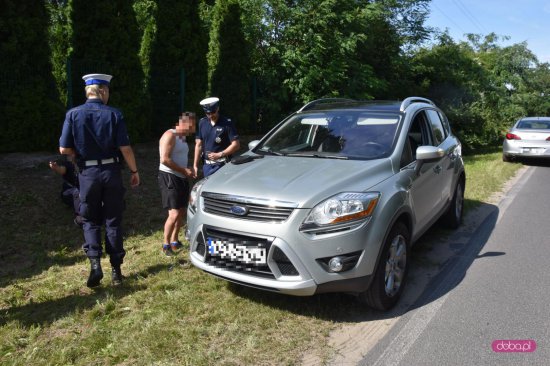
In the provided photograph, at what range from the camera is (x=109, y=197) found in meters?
4.05

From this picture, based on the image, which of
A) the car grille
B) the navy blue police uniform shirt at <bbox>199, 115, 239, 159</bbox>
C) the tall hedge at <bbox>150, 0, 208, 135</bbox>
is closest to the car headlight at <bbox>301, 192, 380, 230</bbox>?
the car grille

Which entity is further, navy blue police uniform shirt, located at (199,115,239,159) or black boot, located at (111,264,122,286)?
navy blue police uniform shirt, located at (199,115,239,159)

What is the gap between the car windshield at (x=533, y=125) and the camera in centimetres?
1381

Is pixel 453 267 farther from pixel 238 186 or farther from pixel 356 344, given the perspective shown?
pixel 238 186

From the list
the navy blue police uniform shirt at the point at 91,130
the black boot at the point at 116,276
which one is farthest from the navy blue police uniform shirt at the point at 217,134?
the black boot at the point at 116,276

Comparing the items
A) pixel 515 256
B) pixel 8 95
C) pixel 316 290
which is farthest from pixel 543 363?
pixel 8 95

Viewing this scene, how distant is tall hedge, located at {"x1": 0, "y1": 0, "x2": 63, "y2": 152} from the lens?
298 inches

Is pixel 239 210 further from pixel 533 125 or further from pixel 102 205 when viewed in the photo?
pixel 533 125

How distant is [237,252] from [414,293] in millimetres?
1768

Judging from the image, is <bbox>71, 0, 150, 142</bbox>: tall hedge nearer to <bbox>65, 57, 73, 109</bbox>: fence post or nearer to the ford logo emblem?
<bbox>65, 57, 73, 109</bbox>: fence post

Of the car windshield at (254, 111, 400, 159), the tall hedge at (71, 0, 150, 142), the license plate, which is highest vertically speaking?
the tall hedge at (71, 0, 150, 142)

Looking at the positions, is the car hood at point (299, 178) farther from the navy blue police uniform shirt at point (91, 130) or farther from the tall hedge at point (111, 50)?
the tall hedge at point (111, 50)

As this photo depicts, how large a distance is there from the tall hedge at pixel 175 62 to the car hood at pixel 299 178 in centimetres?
707

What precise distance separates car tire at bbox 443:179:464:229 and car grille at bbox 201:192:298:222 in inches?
135
